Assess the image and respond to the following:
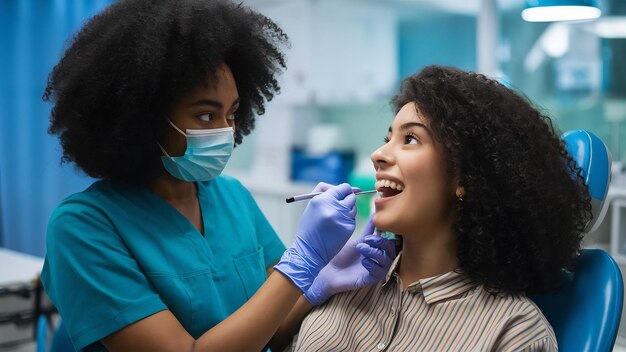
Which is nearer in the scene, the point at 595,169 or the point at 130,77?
the point at 130,77

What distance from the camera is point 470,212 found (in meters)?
1.28

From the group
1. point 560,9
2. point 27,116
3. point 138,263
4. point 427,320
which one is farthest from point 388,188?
point 27,116

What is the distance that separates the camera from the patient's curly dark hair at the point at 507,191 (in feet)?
4.07

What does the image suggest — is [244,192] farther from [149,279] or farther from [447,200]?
[447,200]

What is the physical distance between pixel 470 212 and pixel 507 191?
0.08 meters

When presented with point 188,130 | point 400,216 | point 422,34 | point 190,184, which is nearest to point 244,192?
point 190,184

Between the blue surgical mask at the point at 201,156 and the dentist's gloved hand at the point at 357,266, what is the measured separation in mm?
350

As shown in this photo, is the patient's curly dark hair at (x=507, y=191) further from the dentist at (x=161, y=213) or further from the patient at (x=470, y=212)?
the dentist at (x=161, y=213)

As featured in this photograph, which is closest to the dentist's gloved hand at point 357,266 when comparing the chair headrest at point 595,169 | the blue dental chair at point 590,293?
the blue dental chair at point 590,293

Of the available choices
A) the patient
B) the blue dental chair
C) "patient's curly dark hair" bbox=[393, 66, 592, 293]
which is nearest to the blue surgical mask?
the patient

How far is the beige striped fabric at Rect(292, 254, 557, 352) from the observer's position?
1182mm

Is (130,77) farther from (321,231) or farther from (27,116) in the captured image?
(27,116)

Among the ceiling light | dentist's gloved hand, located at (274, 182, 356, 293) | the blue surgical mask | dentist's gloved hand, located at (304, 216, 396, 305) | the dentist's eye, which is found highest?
the ceiling light

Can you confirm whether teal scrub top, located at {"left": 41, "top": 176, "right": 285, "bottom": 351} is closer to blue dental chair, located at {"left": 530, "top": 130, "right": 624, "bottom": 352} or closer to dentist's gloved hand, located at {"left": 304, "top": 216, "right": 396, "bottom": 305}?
dentist's gloved hand, located at {"left": 304, "top": 216, "right": 396, "bottom": 305}
